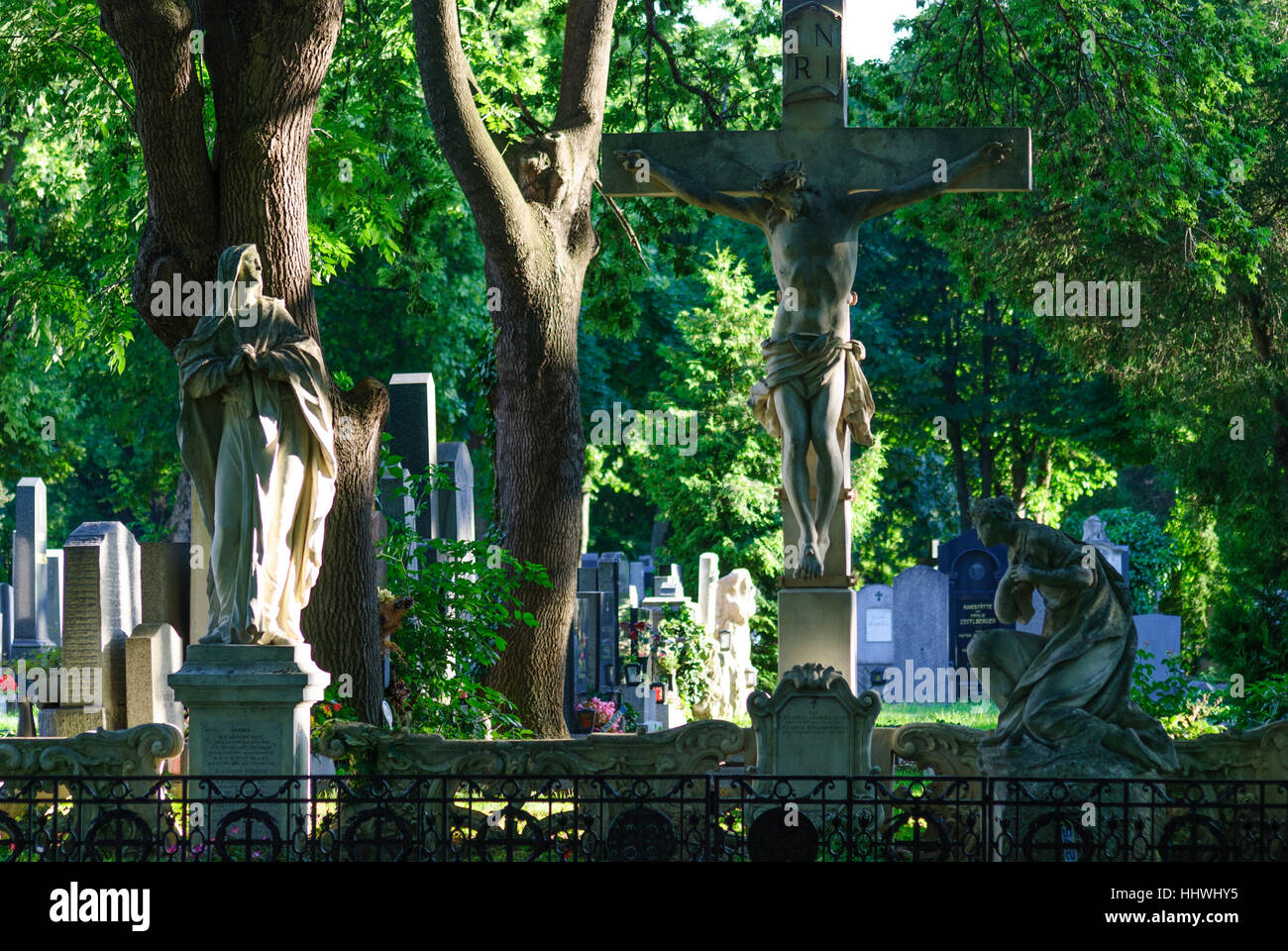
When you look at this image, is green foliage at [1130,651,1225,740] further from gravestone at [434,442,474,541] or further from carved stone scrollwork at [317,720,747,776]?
gravestone at [434,442,474,541]

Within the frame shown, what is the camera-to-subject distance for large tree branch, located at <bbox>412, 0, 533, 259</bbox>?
1114 centimetres

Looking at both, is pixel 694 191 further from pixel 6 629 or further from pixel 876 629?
pixel 876 629

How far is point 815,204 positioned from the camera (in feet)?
31.0

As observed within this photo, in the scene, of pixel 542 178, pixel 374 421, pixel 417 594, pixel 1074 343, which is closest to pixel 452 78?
pixel 542 178

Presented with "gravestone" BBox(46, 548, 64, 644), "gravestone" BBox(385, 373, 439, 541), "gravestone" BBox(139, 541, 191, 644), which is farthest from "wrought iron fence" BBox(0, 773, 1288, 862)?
"gravestone" BBox(46, 548, 64, 644)

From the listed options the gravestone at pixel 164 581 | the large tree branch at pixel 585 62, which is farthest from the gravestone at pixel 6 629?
the large tree branch at pixel 585 62

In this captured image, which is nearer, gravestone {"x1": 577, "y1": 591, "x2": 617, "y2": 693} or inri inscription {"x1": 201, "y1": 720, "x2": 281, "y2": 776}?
inri inscription {"x1": 201, "y1": 720, "x2": 281, "y2": 776}

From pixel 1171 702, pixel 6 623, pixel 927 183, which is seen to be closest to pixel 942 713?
pixel 1171 702

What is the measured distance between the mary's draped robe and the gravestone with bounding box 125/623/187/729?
369cm

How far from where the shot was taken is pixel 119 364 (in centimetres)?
1346

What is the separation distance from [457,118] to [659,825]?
593 cm

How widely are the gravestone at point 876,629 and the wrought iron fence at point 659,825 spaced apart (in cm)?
1847

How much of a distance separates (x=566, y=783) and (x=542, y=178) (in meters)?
4.82

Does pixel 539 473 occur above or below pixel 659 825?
above
